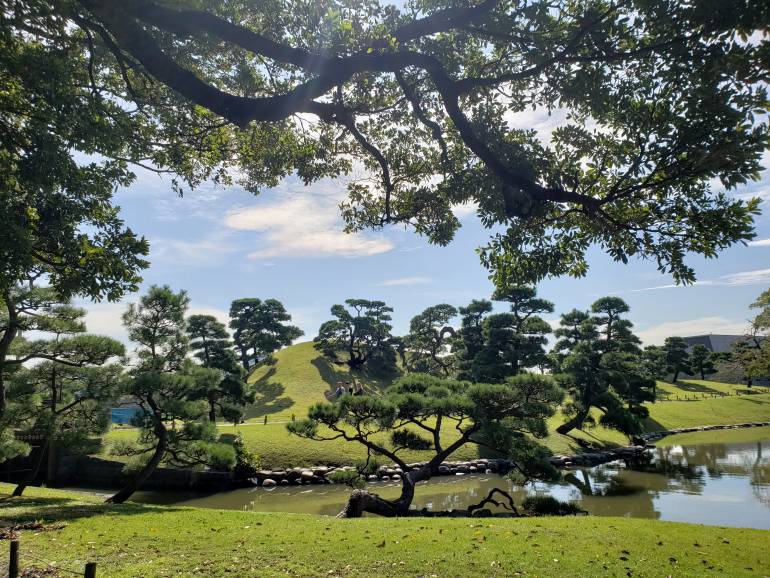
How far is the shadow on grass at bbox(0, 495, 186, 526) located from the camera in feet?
29.8

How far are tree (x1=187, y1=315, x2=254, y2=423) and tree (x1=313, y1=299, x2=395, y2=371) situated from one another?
2034cm

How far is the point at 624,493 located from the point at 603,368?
13067 mm

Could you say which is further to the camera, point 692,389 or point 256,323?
point 692,389

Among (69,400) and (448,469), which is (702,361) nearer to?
(448,469)

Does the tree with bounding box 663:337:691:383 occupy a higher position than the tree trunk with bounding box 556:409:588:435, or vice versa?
the tree with bounding box 663:337:691:383

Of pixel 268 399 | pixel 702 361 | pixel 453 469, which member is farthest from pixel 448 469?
pixel 702 361

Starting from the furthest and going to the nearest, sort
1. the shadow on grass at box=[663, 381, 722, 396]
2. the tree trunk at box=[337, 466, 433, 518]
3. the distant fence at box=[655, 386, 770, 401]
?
the shadow on grass at box=[663, 381, 722, 396], the distant fence at box=[655, 386, 770, 401], the tree trunk at box=[337, 466, 433, 518]

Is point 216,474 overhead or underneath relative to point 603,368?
underneath

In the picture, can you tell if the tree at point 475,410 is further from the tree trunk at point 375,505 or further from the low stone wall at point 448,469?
the low stone wall at point 448,469

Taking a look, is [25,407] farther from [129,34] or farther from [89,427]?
[129,34]

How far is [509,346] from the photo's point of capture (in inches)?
1133

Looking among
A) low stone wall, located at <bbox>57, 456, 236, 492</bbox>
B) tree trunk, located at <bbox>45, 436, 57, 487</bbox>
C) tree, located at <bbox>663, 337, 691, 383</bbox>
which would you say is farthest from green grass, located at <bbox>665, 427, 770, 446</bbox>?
tree trunk, located at <bbox>45, 436, 57, 487</bbox>

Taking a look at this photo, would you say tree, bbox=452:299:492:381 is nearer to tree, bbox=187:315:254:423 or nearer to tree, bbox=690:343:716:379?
tree, bbox=187:315:254:423

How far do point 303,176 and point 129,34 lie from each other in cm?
441
